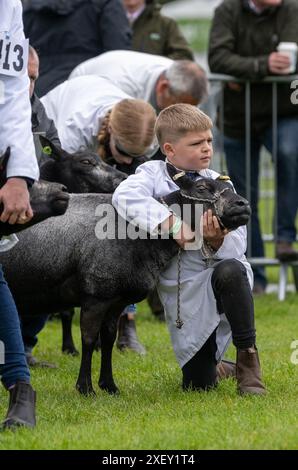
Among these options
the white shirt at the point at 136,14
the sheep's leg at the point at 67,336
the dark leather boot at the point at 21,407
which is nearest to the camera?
the dark leather boot at the point at 21,407

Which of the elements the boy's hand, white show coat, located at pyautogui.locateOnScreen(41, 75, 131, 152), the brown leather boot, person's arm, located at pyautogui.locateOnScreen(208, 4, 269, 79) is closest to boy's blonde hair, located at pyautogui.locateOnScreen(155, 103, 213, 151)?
the boy's hand

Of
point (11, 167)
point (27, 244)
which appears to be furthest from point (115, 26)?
point (11, 167)

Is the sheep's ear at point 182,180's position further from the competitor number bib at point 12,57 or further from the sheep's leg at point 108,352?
the competitor number bib at point 12,57

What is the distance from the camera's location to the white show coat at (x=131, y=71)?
26.2 feet

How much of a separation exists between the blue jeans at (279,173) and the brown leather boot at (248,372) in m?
4.13

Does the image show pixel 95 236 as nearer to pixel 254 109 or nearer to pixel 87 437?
pixel 87 437

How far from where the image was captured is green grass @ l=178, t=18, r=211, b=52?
3177 cm

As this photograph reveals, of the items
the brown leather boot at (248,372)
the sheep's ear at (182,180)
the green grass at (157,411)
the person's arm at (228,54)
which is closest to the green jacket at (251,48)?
the person's arm at (228,54)

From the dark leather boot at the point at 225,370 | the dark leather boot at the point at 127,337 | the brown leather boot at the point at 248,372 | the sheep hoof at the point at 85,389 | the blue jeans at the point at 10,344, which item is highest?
the blue jeans at the point at 10,344

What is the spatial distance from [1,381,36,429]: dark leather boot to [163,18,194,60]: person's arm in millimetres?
5567

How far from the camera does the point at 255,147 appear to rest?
9.84 meters

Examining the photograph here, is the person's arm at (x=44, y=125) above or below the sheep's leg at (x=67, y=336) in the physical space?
above

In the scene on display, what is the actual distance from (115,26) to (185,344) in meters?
3.73
